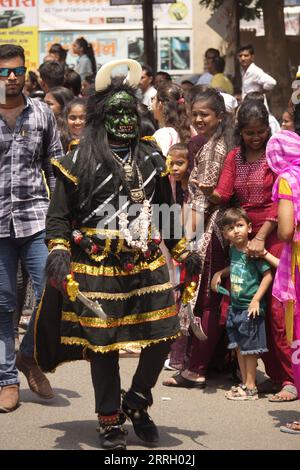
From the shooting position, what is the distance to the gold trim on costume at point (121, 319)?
564cm

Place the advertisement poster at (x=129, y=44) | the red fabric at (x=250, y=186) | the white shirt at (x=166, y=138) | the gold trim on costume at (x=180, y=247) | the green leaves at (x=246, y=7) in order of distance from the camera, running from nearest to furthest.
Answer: the gold trim on costume at (x=180, y=247), the red fabric at (x=250, y=186), the white shirt at (x=166, y=138), the green leaves at (x=246, y=7), the advertisement poster at (x=129, y=44)

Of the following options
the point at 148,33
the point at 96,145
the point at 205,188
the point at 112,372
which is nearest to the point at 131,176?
the point at 96,145

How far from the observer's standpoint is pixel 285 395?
22.8ft

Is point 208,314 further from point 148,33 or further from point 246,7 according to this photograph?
Answer: point 246,7

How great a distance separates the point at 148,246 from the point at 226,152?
177 centimetres

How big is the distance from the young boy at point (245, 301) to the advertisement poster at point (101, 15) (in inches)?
708

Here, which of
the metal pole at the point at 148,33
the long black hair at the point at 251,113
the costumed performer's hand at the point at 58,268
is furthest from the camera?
the metal pole at the point at 148,33

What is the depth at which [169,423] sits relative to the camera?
6359mm

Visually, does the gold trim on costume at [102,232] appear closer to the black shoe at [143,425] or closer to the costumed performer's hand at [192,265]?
the costumed performer's hand at [192,265]

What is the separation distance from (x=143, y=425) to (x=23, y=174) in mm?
1744

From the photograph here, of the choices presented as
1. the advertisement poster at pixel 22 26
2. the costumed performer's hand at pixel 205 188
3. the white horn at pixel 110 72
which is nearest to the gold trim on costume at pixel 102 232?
the white horn at pixel 110 72

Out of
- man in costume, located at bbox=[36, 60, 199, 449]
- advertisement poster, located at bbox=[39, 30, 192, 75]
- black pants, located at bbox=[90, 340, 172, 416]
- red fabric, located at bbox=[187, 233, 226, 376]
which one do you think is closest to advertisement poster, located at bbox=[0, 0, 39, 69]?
advertisement poster, located at bbox=[39, 30, 192, 75]

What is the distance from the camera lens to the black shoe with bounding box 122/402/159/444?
589 centimetres
